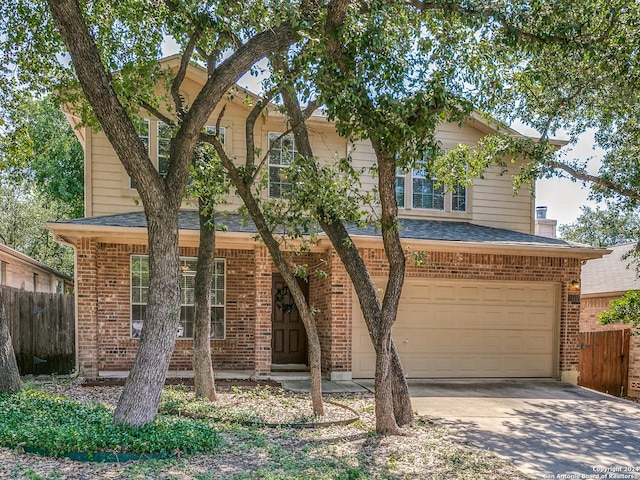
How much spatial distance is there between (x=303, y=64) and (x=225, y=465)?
13.7 ft

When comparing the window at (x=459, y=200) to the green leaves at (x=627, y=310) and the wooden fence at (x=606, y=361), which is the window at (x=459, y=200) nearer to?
the green leaves at (x=627, y=310)

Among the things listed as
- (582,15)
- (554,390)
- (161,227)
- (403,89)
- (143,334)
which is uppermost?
(582,15)

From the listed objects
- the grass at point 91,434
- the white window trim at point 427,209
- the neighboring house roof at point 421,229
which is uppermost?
the white window trim at point 427,209

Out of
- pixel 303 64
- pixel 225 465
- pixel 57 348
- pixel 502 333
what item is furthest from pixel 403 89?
pixel 57 348

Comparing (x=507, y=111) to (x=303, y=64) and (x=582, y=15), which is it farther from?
(x=303, y=64)

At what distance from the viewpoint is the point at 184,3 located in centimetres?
525

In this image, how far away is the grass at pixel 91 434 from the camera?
471 cm

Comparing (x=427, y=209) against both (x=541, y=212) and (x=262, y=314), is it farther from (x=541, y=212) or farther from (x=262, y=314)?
(x=541, y=212)

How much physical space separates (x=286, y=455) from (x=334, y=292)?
16.9 feet

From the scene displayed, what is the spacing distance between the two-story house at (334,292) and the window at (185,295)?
2 centimetres

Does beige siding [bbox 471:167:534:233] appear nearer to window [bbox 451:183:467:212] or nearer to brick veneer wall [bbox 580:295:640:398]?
window [bbox 451:183:467:212]

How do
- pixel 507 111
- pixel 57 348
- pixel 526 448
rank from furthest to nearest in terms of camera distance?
1. pixel 57 348
2. pixel 507 111
3. pixel 526 448

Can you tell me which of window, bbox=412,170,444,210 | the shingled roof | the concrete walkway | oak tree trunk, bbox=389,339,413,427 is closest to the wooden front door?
the concrete walkway

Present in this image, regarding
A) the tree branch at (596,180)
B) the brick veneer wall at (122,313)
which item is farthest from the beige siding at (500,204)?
the brick veneer wall at (122,313)
